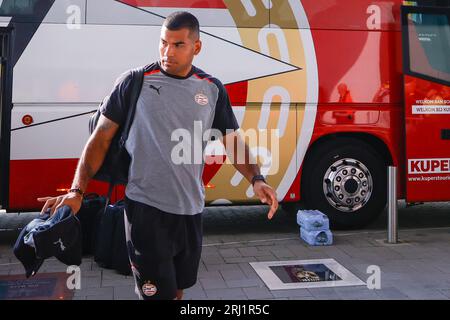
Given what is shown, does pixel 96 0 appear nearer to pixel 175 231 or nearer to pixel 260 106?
pixel 260 106

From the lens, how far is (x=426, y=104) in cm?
726

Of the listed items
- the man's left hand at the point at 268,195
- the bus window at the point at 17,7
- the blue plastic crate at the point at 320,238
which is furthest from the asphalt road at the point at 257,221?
the man's left hand at the point at 268,195

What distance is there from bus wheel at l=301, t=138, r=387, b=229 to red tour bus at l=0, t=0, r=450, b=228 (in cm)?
1

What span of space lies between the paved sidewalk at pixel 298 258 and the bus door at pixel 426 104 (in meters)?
0.72

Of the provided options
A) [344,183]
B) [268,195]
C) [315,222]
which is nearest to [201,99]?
[268,195]

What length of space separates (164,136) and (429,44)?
232 inches

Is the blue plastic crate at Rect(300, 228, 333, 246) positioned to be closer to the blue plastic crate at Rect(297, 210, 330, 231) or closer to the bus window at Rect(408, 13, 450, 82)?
the blue plastic crate at Rect(297, 210, 330, 231)

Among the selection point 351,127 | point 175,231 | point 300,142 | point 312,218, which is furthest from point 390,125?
point 175,231

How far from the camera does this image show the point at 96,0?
6570 millimetres

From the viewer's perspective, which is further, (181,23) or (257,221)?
(257,221)

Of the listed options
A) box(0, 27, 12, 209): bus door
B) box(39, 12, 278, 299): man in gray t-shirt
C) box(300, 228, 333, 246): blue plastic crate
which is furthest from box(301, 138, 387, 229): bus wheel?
box(39, 12, 278, 299): man in gray t-shirt

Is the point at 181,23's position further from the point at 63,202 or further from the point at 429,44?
the point at 429,44

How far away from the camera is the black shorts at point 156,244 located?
2596 mm

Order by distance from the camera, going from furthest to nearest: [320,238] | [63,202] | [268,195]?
[320,238], [268,195], [63,202]
